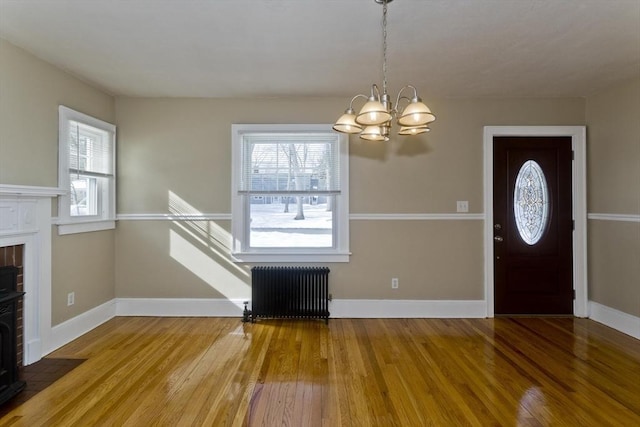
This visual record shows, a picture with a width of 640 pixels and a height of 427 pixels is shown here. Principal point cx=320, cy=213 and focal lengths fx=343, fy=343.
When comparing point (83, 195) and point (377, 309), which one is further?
point (377, 309)

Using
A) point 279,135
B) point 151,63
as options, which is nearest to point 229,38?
point 151,63

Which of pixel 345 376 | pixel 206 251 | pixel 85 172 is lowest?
pixel 345 376

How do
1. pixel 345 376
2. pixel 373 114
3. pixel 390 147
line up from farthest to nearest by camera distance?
pixel 390 147
pixel 345 376
pixel 373 114

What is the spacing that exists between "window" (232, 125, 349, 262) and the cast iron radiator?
0.20 meters

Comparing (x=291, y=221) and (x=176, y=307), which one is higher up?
(x=291, y=221)

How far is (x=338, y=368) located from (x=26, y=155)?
313 cm

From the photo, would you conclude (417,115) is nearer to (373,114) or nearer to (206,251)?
(373,114)

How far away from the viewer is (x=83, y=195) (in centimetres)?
365

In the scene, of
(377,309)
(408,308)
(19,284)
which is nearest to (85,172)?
(19,284)

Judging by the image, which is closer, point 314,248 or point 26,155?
point 26,155

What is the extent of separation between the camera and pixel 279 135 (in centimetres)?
403

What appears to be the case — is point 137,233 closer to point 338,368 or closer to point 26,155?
point 26,155

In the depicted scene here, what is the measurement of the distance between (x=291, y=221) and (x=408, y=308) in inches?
67.4

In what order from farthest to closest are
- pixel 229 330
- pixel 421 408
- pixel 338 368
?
pixel 229 330 < pixel 338 368 < pixel 421 408
